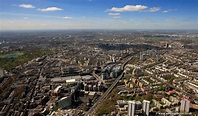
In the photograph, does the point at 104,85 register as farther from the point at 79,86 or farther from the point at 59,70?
the point at 59,70

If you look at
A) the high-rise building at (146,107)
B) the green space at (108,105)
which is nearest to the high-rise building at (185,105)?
the high-rise building at (146,107)

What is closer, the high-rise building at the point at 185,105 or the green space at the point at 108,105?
the high-rise building at the point at 185,105

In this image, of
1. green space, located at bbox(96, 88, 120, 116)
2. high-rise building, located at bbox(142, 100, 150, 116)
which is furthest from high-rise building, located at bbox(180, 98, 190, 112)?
green space, located at bbox(96, 88, 120, 116)

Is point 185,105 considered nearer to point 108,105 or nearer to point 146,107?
point 146,107

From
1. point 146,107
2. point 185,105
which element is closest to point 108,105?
point 146,107

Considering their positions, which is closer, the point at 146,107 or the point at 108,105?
the point at 146,107

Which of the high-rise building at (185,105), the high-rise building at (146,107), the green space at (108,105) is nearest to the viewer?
the high-rise building at (146,107)

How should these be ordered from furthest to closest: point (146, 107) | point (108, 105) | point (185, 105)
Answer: point (108, 105) < point (185, 105) < point (146, 107)


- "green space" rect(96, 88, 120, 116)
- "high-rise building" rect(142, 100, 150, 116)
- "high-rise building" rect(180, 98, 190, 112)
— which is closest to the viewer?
"high-rise building" rect(142, 100, 150, 116)

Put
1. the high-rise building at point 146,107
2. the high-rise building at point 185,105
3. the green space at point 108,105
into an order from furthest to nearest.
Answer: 1. the green space at point 108,105
2. the high-rise building at point 185,105
3. the high-rise building at point 146,107

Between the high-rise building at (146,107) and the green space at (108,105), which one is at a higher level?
the high-rise building at (146,107)

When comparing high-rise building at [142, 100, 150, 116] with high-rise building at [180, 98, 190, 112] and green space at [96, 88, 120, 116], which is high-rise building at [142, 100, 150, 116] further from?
high-rise building at [180, 98, 190, 112]

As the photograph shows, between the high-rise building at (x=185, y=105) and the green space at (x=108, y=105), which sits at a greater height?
the high-rise building at (x=185, y=105)

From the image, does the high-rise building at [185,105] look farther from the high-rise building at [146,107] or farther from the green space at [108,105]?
the green space at [108,105]
